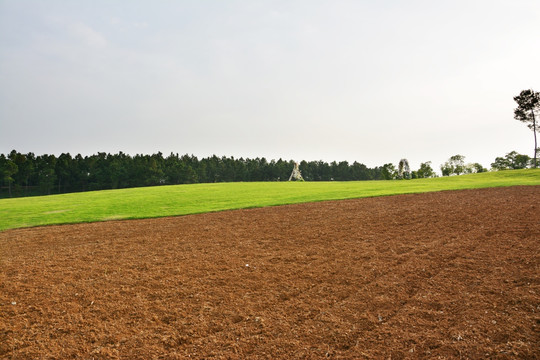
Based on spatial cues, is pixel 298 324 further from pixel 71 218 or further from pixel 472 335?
pixel 71 218

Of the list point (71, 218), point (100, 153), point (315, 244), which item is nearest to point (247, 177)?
point (100, 153)

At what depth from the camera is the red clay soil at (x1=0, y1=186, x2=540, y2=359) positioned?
436 cm

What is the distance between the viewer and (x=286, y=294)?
19.9ft

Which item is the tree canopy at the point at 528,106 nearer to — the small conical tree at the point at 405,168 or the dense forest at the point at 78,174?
the small conical tree at the point at 405,168

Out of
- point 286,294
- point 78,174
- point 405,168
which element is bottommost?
point 286,294

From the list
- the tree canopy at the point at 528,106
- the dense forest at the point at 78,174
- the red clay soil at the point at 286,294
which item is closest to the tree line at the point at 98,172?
the dense forest at the point at 78,174

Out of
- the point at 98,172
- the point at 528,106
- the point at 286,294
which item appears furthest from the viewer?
the point at 98,172

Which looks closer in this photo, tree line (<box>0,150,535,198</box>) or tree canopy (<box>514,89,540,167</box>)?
tree canopy (<box>514,89,540,167</box>)

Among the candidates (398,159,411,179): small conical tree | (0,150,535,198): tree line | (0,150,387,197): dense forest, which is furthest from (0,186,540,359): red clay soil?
(0,150,387,197): dense forest

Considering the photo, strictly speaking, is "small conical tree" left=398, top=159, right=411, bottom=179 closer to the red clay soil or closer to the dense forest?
the red clay soil

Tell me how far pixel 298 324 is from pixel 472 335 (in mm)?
2608

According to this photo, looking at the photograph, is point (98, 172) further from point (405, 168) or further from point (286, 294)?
point (286, 294)

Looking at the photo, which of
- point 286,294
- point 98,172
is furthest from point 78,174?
point 286,294

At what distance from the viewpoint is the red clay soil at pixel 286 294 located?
4.36m
